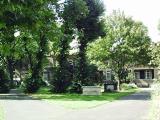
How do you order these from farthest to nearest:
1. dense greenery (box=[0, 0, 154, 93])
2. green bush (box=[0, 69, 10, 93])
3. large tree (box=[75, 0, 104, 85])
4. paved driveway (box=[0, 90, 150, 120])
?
green bush (box=[0, 69, 10, 93]) < large tree (box=[75, 0, 104, 85]) < dense greenery (box=[0, 0, 154, 93]) < paved driveway (box=[0, 90, 150, 120])

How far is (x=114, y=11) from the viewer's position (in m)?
61.7

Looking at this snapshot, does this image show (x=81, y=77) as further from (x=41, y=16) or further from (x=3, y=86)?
(x=41, y=16)

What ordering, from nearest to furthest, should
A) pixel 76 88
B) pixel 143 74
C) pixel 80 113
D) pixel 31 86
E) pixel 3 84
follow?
pixel 80 113
pixel 76 88
pixel 31 86
pixel 3 84
pixel 143 74

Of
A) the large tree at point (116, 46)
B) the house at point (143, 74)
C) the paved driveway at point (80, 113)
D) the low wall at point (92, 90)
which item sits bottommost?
the paved driveway at point (80, 113)

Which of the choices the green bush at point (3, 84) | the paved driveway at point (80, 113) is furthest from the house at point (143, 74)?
the paved driveway at point (80, 113)

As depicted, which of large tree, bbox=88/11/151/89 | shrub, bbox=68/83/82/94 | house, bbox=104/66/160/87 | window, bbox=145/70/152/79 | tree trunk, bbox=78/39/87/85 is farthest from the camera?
window, bbox=145/70/152/79

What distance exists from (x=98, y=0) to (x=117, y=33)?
30.0ft

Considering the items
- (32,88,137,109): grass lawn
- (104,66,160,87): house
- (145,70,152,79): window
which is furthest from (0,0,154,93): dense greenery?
(145,70,152,79): window

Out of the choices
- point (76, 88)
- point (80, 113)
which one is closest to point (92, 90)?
point (76, 88)

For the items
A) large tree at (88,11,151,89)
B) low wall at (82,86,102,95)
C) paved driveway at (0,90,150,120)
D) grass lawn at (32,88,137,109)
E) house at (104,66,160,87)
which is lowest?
paved driveway at (0,90,150,120)

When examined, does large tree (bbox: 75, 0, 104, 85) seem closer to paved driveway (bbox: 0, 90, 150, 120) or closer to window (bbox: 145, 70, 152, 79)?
paved driveway (bbox: 0, 90, 150, 120)

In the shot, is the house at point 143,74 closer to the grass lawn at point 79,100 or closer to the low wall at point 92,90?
the low wall at point 92,90

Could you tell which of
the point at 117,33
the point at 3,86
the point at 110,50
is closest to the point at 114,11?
the point at 117,33

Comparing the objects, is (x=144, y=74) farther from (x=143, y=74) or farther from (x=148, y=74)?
(x=148, y=74)
